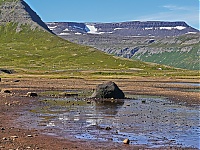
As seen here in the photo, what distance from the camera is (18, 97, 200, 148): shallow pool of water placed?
89.7 ft

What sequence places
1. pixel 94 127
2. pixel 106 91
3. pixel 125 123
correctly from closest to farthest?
pixel 94 127 → pixel 125 123 → pixel 106 91

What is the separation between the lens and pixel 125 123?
34.0 metres

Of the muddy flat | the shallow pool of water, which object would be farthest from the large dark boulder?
the muddy flat

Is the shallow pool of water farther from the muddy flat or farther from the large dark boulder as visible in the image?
the large dark boulder

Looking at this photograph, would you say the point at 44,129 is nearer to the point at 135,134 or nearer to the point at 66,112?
the point at 135,134

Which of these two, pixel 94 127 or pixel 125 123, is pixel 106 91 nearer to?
pixel 125 123

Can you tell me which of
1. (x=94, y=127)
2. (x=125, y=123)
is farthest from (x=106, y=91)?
(x=94, y=127)

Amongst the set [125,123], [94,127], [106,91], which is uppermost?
[106,91]

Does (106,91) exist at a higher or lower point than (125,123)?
higher

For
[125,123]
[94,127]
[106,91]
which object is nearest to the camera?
[94,127]

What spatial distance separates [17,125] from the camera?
104 feet

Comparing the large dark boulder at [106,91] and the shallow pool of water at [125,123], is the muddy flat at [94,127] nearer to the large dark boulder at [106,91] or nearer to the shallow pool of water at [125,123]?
the shallow pool of water at [125,123]

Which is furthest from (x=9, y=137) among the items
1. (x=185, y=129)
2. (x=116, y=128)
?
(x=185, y=129)

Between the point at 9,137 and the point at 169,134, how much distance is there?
11254mm
